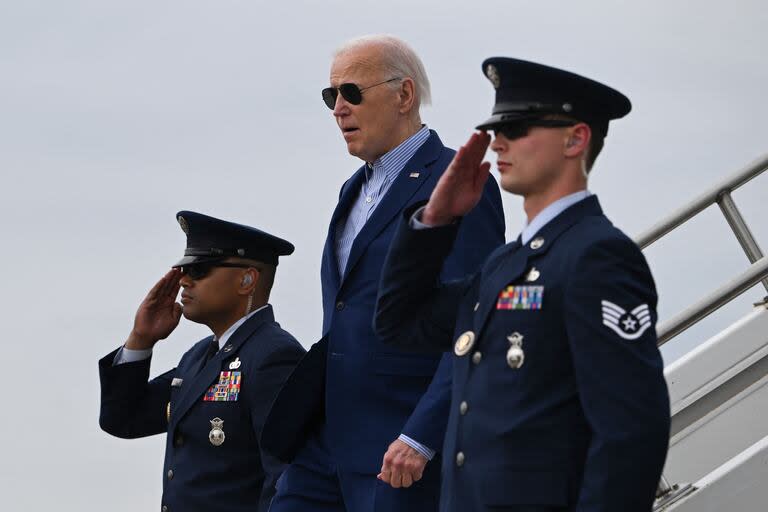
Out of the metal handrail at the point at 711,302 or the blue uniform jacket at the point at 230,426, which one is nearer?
the metal handrail at the point at 711,302

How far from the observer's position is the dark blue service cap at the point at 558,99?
3.50 metres

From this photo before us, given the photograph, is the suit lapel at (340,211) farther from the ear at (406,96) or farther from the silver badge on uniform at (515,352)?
the silver badge on uniform at (515,352)

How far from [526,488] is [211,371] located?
2517 mm

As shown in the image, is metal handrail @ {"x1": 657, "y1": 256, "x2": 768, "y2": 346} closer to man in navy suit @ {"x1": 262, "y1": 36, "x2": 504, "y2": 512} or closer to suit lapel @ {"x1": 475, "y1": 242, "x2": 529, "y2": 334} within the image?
man in navy suit @ {"x1": 262, "y1": 36, "x2": 504, "y2": 512}

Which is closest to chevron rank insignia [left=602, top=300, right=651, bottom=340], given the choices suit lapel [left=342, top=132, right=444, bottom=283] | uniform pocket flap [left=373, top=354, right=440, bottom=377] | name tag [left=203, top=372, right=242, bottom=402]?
uniform pocket flap [left=373, top=354, right=440, bottom=377]

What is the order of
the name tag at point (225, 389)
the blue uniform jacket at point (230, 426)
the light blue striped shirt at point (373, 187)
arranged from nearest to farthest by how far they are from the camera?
the light blue striped shirt at point (373, 187) → the blue uniform jacket at point (230, 426) → the name tag at point (225, 389)

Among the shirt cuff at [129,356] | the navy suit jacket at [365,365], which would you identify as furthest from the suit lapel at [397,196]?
the shirt cuff at [129,356]

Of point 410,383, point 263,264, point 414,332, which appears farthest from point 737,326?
point 414,332

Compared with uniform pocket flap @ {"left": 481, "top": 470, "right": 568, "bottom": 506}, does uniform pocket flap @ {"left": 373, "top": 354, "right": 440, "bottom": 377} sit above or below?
above

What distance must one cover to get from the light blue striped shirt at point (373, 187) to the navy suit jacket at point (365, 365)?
0.09m

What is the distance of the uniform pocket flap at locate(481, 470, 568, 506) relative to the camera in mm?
3230

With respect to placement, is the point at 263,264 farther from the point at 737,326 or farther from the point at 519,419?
the point at 519,419

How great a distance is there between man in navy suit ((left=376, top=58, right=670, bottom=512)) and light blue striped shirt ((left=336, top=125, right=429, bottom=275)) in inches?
41.6

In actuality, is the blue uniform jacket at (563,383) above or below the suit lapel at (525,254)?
below
